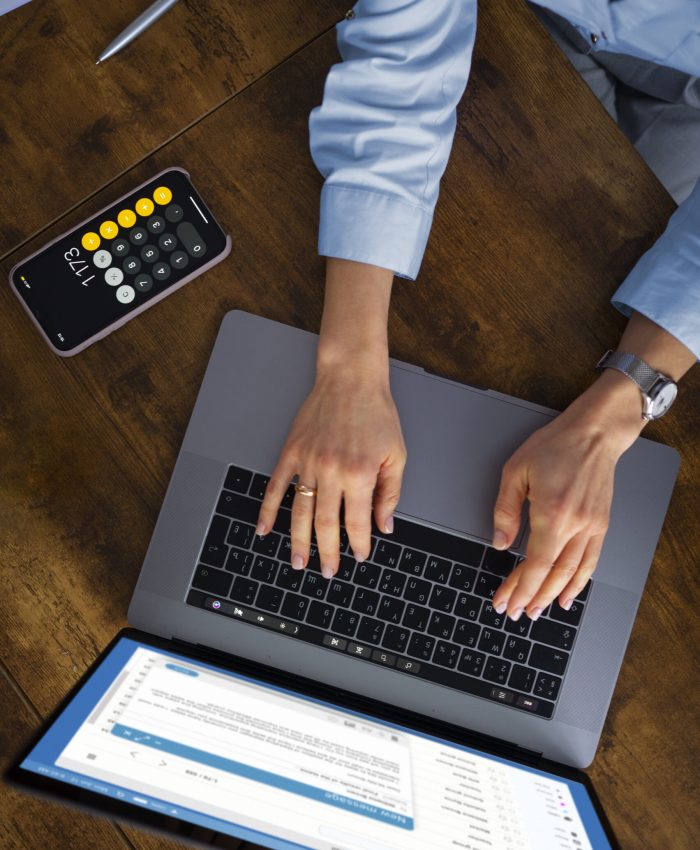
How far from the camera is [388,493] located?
656 millimetres

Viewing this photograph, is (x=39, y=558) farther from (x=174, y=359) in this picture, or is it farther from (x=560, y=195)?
(x=560, y=195)

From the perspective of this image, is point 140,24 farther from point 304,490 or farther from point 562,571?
point 562,571

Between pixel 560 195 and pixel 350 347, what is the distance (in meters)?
0.29

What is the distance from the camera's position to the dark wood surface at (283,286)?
27.6 inches

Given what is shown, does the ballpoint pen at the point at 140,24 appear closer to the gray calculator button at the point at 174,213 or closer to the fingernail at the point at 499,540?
the gray calculator button at the point at 174,213

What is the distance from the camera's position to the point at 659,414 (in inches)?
26.7

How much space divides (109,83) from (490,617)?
69cm

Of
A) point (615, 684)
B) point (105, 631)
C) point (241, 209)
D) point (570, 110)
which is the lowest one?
point (615, 684)

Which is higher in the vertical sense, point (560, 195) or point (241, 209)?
point (241, 209)

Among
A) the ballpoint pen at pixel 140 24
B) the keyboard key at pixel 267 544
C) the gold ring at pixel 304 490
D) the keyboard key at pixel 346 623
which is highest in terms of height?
the ballpoint pen at pixel 140 24

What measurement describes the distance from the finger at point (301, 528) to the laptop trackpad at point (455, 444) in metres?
0.09

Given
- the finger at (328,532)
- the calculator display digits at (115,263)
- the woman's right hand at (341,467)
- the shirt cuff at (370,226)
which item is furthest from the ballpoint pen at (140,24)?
the finger at (328,532)

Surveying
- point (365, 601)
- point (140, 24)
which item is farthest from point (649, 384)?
point (140, 24)

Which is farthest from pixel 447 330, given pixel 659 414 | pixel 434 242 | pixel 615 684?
pixel 615 684
